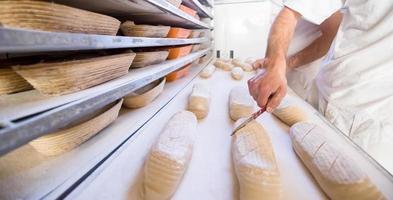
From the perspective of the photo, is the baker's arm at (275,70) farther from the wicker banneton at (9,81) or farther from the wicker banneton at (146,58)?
the wicker banneton at (9,81)

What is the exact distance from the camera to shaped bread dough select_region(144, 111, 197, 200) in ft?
1.84

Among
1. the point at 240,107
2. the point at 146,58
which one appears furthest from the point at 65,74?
the point at 240,107

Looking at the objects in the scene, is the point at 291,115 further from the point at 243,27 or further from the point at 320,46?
the point at 243,27

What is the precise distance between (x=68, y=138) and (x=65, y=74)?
0.64 ft

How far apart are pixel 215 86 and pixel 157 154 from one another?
115cm

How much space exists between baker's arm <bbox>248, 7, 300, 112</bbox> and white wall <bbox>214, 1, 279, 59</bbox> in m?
2.20

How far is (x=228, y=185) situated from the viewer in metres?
0.62

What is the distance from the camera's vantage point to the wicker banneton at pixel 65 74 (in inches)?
21.4

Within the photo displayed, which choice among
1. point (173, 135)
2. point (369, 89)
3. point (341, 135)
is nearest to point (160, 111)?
point (173, 135)

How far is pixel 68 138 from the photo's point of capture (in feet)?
2.17

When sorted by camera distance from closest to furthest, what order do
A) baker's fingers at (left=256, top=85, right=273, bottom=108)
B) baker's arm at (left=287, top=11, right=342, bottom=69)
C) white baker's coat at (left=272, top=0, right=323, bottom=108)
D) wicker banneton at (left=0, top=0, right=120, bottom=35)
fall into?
→ wicker banneton at (left=0, top=0, right=120, bottom=35) → baker's fingers at (left=256, top=85, right=273, bottom=108) → baker's arm at (left=287, top=11, right=342, bottom=69) → white baker's coat at (left=272, top=0, right=323, bottom=108)

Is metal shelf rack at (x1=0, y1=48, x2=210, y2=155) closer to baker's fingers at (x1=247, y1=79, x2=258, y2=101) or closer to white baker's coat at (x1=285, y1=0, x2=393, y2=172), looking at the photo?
baker's fingers at (x1=247, y1=79, x2=258, y2=101)

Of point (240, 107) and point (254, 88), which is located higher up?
point (254, 88)

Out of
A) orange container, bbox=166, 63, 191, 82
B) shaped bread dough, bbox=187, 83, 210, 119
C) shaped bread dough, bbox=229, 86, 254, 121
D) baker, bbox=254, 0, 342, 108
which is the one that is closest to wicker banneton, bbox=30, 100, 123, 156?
shaped bread dough, bbox=187, 83, 210, 119
